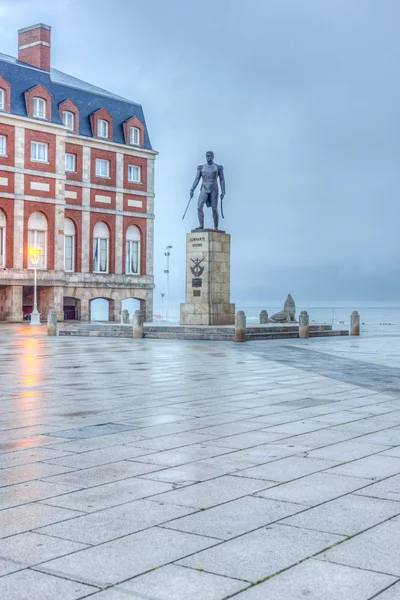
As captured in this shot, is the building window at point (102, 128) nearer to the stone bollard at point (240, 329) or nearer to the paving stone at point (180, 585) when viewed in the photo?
the stone bollard at point (240, 329)

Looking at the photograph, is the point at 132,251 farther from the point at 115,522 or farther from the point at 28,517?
the point at 115,522

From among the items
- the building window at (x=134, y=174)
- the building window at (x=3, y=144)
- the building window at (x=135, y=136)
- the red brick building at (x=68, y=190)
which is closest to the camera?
the building window at (x=3, y=144)

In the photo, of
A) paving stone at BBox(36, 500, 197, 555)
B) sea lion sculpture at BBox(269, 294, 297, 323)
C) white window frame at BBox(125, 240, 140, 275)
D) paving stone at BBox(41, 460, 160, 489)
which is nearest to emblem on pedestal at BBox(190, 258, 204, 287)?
sea lion sculpture at BBox(269, 294, 297, 323)

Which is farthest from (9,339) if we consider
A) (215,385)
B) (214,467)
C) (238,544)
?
(238,544)

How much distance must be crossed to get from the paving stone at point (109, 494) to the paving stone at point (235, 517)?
0.64 meters

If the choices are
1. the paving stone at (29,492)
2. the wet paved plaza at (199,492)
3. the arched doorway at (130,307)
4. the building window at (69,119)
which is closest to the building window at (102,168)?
the building window at (69,119)

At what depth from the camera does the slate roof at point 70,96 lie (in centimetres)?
4788

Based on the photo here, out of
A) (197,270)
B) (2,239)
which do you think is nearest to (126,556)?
(197,270)

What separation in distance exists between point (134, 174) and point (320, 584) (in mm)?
52768

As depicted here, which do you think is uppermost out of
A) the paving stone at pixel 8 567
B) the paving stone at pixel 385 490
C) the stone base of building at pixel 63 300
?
the stone base of building at pixel 63 300

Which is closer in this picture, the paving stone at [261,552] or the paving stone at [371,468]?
the paving stone at [261,552]

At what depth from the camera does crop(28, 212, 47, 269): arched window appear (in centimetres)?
4803

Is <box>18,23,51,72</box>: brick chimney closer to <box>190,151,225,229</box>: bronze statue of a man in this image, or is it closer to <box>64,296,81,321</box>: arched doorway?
<box>64,296,81,321</box>: arched doorway

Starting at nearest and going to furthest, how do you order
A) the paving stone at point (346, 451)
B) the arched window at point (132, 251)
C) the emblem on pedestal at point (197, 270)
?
the paving stone at point (346, 451), the emblem on pedestal at point (197, 270), the arched window at point (132, 251)
